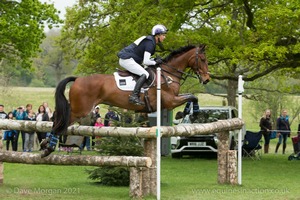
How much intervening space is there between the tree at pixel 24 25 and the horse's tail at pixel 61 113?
15.7m

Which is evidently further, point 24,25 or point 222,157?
point 24,25

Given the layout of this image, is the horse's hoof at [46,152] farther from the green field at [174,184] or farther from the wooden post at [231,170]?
the wooden post at [231,170]

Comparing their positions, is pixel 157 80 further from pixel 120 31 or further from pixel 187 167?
pixel 120 31

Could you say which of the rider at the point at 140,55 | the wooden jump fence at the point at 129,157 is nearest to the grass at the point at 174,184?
the wooden jump fence at the point at 129,157

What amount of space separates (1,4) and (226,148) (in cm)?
1741

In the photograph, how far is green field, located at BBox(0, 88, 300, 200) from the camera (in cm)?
1149

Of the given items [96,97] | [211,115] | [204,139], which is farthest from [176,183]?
[211,115]

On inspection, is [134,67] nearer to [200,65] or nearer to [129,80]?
[129,80]

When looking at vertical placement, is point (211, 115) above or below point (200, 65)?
below

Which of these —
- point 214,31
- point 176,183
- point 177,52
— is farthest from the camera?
point 214,31

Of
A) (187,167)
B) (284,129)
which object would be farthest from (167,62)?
(284,129)

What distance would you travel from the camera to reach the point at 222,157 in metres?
13.2

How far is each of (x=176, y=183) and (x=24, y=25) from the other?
16124 millimetres

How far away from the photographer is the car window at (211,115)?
21.4 metres
